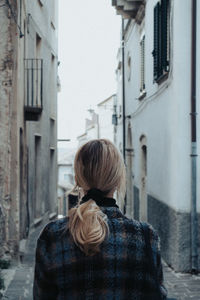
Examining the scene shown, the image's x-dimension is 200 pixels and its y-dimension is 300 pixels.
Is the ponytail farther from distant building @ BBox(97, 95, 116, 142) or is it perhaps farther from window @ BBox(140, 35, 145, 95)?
distant building @ BBox(97, 95, 116, 142)

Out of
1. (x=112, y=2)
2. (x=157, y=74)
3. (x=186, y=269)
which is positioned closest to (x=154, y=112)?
(x=157, y=74)

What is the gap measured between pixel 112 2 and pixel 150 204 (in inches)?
310

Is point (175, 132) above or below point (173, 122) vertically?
below

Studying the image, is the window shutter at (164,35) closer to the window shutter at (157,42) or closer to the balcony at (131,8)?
the window shutter at (157,42)

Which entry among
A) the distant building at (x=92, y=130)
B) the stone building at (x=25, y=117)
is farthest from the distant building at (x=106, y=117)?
the stone building at (x=25, y=117)

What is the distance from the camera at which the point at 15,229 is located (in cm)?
932

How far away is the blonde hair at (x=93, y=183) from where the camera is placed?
199cm

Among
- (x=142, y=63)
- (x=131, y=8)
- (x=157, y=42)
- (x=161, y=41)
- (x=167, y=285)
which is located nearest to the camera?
(x=167, y=285)

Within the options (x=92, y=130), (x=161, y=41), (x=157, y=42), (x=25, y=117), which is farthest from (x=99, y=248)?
(x=92, y=130)

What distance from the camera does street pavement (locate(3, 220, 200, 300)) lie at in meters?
7.09

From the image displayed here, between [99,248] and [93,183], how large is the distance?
260 millimetres

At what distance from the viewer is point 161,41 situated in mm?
10367

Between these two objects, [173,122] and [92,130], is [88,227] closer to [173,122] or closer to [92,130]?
[173,122]

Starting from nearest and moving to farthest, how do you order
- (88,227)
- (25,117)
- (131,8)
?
(88,227), (25,117), (131,8)
